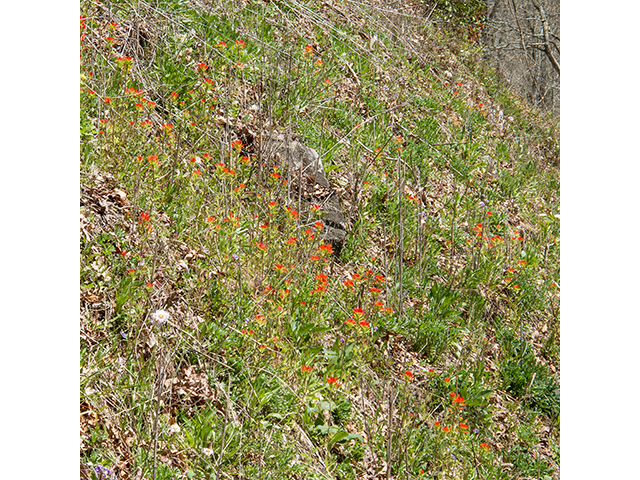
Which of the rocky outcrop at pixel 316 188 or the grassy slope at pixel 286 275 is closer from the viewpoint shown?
the grassy slope at pixel 286 275

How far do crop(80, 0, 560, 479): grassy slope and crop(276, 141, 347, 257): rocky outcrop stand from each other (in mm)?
112

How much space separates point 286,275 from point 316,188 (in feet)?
4.14

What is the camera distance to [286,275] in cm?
329

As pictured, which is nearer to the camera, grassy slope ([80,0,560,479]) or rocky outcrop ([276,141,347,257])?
grassy slope ([80,0,560,479])

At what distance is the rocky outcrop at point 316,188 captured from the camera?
4.15 meters

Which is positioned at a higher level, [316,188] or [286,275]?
[316,188]

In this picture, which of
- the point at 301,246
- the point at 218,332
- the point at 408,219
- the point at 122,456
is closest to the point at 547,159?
the point at 408,219

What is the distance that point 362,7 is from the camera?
6770 millimetres

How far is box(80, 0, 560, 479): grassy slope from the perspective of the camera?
2.60m

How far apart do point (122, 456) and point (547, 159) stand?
723cm

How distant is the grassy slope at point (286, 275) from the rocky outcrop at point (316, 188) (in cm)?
11

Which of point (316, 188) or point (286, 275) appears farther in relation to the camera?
point (316, 188)
